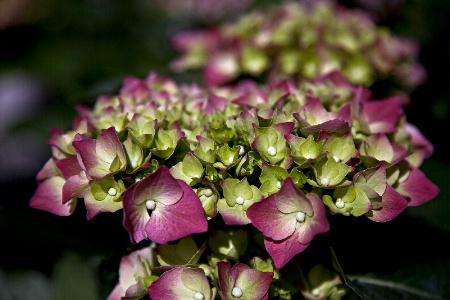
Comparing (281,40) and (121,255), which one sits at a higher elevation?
(281,40)

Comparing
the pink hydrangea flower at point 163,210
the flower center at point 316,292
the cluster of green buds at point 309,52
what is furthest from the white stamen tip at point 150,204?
the cluster of green buds at point 309,52

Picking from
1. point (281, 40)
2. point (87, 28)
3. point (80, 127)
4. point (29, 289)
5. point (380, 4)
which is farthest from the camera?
point (87, 28)

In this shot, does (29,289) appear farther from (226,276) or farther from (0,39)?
(0,39)

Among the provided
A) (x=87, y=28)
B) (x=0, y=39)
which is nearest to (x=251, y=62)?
(x=87, y=28)

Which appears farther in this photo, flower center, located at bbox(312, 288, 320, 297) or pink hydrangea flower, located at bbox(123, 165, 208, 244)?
flower center, located at bbox(312, 288, 320, 297)

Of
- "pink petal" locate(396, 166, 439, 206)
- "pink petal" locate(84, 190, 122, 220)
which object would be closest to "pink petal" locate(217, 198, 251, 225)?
"pink petal" locate(84, 190, 122, 220)

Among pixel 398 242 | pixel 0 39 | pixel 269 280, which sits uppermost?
pixel 269 280

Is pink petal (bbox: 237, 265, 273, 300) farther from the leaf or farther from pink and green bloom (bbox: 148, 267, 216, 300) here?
the leaf

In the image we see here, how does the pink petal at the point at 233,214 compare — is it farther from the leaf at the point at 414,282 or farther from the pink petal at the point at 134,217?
the leaf at the point at 414,282

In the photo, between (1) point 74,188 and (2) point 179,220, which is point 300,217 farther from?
(1) point 74,188
